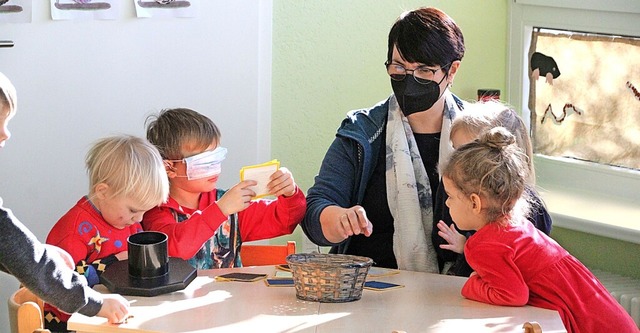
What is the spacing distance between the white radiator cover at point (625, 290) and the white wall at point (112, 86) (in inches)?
50.1

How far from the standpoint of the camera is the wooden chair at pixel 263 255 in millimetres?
2912

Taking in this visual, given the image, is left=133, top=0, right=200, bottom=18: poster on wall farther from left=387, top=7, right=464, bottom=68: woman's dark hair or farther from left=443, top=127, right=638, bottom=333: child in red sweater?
left=443, top=127, right=638, bottom=333: child in red sweater

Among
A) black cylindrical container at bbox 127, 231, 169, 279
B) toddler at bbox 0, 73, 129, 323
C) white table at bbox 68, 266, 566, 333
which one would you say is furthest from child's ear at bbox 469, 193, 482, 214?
toddler at bbox 0, 73, 129, 323

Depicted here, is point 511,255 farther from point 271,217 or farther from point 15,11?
point 15,11

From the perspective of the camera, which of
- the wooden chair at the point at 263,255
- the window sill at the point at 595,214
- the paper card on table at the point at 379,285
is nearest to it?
the paper card on table at the point at 379,285

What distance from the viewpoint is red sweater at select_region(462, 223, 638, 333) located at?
2.28 metres

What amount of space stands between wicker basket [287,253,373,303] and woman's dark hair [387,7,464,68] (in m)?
0.69

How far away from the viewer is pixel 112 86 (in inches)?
131

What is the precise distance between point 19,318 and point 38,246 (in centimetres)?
20

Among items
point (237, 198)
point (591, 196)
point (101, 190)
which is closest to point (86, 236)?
point (101, 190)

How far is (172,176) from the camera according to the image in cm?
271

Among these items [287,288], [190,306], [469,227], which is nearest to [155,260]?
[190,306]

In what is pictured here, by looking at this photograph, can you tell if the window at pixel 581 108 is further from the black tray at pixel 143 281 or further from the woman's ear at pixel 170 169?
the black tray at pixel 143 281

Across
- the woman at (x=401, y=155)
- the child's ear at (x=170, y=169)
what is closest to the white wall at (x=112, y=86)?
the child's ear at (x=170, y=169)
